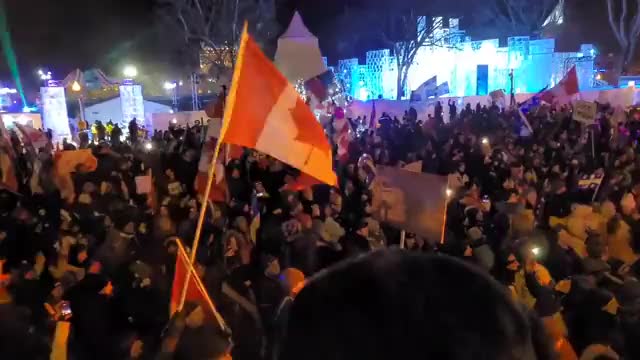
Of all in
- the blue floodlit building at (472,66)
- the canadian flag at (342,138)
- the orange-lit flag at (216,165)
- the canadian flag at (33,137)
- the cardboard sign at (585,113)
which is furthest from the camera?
the blue floodlit building at (472,66)

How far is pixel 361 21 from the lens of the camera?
33719 mm

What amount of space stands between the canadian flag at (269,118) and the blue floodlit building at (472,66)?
24231 millimetres

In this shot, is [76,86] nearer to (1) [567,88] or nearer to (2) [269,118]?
(1) [567,88]

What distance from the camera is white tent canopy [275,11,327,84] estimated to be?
27.8ft

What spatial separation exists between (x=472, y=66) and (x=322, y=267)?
84.6ft

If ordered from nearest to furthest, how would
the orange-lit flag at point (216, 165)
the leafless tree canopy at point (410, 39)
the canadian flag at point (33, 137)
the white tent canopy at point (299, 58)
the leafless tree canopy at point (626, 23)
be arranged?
1. the orange-lit flag at point (216, 165)
2. the white tent canopy at point (299, 58)
3. the canadian flag at point (33, 137)
4. the leafless tree canopy at point (626, 23)
5. the leafless tree canopy at point (410, 39)

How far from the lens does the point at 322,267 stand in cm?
487

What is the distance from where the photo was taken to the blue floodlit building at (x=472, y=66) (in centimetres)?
2762

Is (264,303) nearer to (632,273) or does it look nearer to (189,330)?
(189,330)

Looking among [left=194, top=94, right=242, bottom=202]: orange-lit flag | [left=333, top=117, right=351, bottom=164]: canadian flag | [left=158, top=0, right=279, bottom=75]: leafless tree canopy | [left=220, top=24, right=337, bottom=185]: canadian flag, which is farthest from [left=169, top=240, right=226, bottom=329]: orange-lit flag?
[left=158, top=0, right=279, bottom=75]: leafless tree canopy

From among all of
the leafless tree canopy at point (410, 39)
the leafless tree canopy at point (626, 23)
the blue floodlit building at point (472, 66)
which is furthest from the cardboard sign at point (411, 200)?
the leafless tree canopy at point (626, 23)

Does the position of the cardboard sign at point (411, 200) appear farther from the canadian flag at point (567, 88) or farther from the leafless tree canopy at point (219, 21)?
the leafless tree canopy at point (219, 21)

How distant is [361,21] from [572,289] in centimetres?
3126

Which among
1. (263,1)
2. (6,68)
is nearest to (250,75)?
(263,1)
